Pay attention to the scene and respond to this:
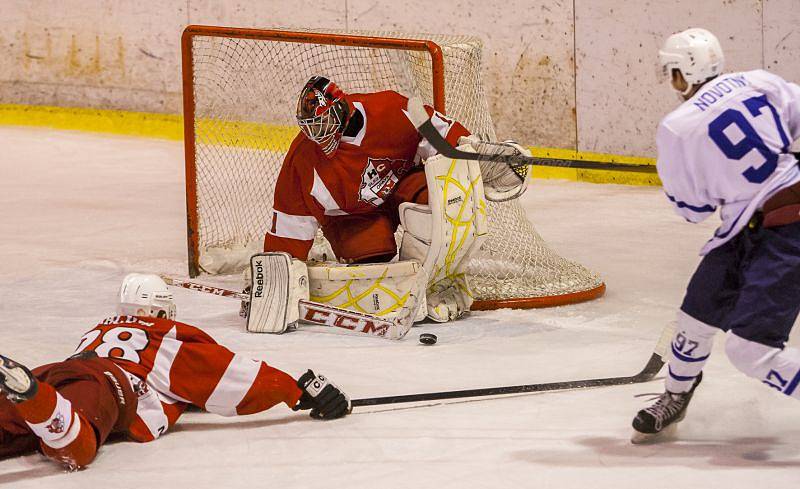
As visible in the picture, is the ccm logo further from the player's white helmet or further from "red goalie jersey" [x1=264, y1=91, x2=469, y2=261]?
the player's white helmet

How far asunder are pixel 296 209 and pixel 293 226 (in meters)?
0.06

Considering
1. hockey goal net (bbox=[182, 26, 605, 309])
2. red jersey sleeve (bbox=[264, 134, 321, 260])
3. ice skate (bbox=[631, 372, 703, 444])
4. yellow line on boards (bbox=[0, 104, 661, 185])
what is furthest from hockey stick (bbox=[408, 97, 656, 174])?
yellow line on boards (bbox=[0, 104, 661, 185])

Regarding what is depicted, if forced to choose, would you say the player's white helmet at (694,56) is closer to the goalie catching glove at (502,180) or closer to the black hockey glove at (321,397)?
the black hockey glove at (321,397)

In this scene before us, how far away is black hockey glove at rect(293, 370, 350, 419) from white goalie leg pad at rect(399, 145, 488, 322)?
3.30 feet

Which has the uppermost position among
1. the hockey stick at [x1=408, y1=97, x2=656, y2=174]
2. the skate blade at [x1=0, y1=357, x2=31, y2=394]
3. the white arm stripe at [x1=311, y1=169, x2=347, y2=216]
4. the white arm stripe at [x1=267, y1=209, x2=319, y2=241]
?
the hockey stick at [x1=408, y1=97, x2=656, y2=174]

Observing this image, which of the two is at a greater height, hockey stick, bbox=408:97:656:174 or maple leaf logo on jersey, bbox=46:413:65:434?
hockey stick, bbox=408:97:656:174

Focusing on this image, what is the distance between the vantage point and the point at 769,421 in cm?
323

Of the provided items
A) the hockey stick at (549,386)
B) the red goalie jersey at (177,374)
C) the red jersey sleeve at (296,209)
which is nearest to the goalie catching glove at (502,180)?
the red jersey sleeve at (296,209)

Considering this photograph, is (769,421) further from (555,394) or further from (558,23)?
(558,23)

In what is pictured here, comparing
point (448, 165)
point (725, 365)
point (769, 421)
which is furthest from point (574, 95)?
point (769, 421)

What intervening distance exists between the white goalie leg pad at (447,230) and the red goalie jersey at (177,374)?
1149mm

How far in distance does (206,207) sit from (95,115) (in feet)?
9.35

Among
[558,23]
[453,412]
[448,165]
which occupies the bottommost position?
[453,412]

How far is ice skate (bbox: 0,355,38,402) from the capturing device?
2.73 metres
